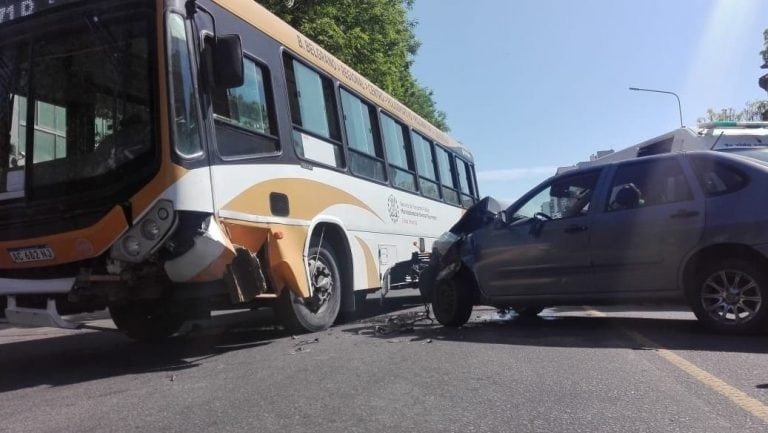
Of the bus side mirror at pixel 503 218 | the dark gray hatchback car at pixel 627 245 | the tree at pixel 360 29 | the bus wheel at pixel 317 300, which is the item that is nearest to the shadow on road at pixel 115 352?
the bus wheel at pixel 317 300

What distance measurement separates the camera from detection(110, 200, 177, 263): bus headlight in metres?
5.19

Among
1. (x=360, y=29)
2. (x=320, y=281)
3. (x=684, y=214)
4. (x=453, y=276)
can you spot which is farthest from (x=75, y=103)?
(x=360, y=29)

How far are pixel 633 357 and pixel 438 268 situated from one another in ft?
9.70

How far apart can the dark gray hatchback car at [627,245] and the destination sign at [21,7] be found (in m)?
4.84

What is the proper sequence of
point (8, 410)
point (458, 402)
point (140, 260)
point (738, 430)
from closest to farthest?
point (738, 430), point (458, 402), point (8, 410), point (140, 260)

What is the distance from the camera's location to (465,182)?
1508 cm

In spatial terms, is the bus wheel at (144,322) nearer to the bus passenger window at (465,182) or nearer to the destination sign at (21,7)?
the destination sign at (21,7)

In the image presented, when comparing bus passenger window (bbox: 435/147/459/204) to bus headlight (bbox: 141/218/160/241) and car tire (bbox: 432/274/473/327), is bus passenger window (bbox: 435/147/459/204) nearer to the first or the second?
car tire (bbox: 432/274/473/327)

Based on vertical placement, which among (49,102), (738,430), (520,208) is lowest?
(738,430)

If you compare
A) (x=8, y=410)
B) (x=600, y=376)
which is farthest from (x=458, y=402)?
(x=8, y=410)

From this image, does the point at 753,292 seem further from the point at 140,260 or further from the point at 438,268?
the point at 140,260

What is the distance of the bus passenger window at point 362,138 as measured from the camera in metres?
8.75

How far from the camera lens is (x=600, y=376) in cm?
485

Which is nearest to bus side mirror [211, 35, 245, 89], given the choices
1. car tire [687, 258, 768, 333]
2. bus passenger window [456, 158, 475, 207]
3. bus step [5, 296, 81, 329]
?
bus step [5, 296, 81, 329]
